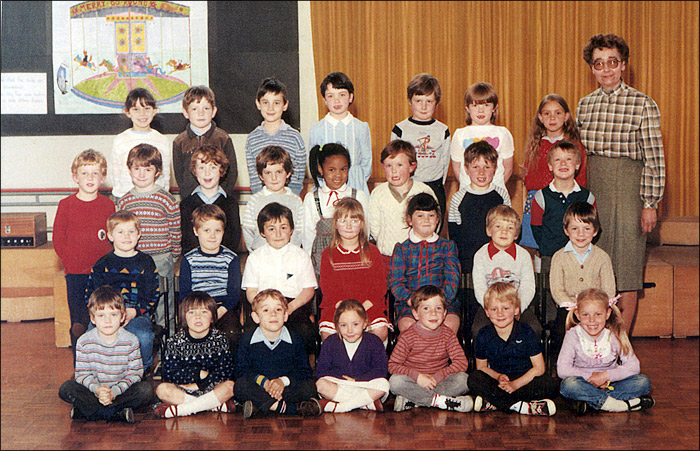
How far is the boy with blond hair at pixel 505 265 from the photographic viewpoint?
3855 mm

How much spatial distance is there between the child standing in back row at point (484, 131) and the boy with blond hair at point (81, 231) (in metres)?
2.12

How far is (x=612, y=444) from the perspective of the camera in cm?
315

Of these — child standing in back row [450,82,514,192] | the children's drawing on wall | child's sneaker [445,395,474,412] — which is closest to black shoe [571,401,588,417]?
child's sneaker [445,395,474,412]

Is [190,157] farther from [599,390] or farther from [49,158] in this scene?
[599,390]

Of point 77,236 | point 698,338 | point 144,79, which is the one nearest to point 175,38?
point 144,79

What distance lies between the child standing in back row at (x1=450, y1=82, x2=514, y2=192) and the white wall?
1995mm

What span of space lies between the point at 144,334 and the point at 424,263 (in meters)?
1.51

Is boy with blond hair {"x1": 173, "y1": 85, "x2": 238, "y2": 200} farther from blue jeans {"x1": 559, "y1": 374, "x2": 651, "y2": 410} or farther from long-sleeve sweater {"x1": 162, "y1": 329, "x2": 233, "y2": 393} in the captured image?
blue jeans {"x1": 559, "y1": 374, "x2": 651, "y2": 410}

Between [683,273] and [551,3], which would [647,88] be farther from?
[683,273]

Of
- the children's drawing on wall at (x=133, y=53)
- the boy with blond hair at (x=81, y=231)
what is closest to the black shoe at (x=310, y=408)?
the boy with blond hair at (x=81, y=231)

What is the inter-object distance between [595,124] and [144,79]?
3658 millimetres

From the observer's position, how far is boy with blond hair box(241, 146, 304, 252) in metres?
4.09

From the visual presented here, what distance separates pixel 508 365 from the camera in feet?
11.9

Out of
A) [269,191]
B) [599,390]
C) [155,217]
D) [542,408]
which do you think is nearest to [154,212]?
[155,217]
